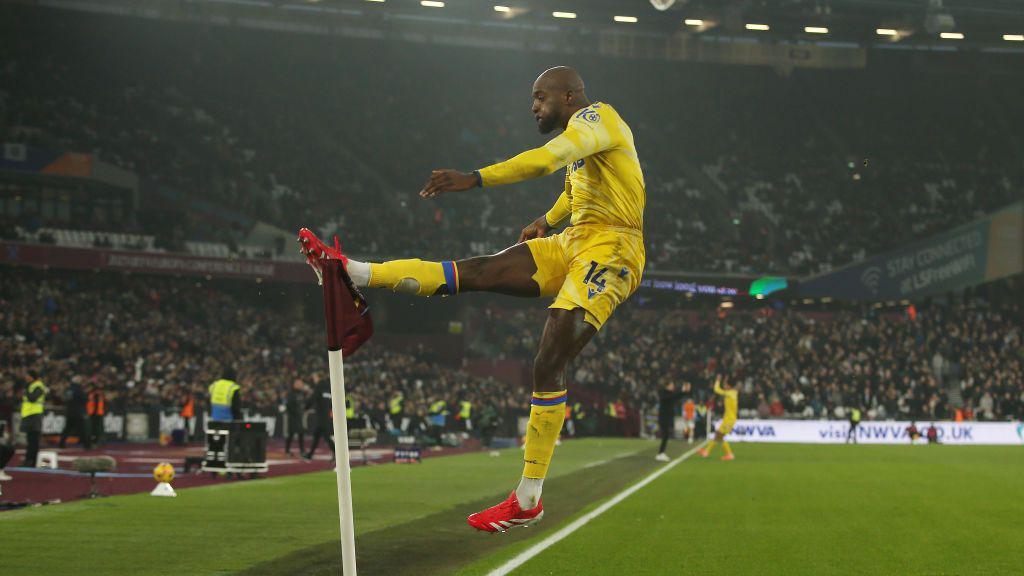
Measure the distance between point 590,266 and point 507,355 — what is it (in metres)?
46.4

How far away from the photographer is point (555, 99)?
289 inches

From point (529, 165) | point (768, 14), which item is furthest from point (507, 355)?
point (529, 165)

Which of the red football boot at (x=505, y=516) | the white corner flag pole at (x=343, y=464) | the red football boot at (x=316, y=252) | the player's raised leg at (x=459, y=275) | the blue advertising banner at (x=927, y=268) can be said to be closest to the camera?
the white corner flag pole at (x=343, y=464)

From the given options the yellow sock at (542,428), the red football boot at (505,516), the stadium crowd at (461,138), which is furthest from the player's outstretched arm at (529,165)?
the stadium crowd at (461,138)

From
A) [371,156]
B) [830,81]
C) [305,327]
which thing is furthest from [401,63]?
[830,81]

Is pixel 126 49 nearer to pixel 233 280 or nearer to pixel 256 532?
pixel 233 280

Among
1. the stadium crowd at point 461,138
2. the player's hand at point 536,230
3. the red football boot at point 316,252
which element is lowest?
the red football boot at point 316,252

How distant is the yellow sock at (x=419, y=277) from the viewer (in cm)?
678

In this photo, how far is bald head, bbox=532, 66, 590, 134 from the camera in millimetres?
7332

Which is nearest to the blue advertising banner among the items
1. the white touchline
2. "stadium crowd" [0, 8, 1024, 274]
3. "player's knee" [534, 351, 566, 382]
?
"stadium crowd" [0, 8, 1024, 274]

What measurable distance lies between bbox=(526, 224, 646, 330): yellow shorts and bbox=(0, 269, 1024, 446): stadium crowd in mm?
27517

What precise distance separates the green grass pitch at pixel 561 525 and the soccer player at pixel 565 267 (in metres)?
1.73

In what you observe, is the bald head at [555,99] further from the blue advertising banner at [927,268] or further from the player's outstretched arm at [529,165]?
the blue advertising banner at [927,268]

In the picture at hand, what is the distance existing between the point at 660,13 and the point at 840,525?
4060 cm
